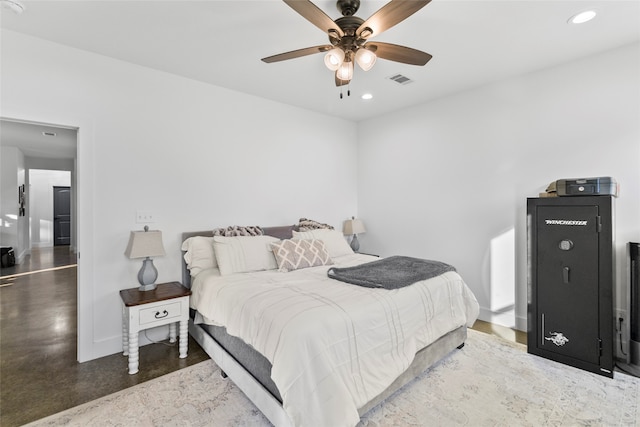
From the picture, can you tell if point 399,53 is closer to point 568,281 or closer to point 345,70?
point 345,70

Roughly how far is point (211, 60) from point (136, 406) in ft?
9.59

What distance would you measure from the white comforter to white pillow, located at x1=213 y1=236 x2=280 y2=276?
0.46ft

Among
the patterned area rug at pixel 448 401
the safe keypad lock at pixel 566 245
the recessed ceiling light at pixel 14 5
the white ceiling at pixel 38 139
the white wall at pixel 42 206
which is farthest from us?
the white wall at pixel 42 206

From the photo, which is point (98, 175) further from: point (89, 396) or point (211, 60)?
point (89, 396)

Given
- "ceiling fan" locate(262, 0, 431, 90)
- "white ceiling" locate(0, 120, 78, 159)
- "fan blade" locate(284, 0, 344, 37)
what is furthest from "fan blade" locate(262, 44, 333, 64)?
"white ceiling" locate(0, 120, 78, 159)

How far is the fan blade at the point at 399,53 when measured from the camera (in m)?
1.96

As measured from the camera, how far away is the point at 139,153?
2914mm

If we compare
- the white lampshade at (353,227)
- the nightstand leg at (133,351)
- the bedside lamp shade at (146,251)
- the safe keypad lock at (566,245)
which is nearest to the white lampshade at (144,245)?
the bedside lamp shade at (146,251)

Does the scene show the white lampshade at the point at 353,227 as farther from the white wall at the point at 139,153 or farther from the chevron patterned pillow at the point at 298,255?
the chevron patterned pillow at the point at 298,255

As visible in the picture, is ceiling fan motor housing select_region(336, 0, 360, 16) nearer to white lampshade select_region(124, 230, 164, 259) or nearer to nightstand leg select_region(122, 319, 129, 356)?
white lampshade select_region(124, 230, 164, 259)

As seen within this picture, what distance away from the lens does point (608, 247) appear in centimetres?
234

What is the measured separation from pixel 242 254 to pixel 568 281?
116 inches

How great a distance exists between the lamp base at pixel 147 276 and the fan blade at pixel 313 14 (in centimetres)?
247

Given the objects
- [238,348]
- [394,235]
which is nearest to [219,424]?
[238,348]
